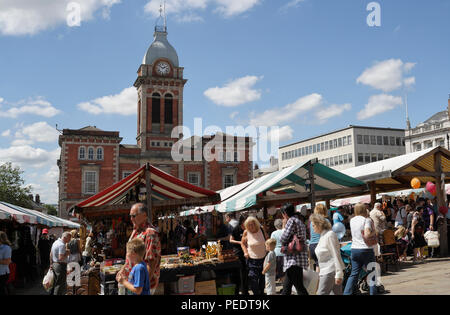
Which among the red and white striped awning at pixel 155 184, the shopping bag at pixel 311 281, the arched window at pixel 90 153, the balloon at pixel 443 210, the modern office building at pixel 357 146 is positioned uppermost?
the modern office building at pixel 357 146

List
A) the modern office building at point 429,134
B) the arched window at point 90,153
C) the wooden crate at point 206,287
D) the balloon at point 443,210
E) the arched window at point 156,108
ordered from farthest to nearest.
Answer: the modern office building at point 429,134, the arched window at point 156,108, the arched window at point 90,153, the balloon at point 443,210, the wooden crate at point 206,287

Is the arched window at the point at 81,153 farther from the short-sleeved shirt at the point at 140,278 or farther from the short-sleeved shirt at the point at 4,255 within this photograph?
the short-sleeved shirt at the point at 140,278

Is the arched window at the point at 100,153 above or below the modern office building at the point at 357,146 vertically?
below

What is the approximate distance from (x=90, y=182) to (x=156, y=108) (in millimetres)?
11278

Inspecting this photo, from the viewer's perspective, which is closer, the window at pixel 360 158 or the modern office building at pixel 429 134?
the modern office building at pixel 429 134

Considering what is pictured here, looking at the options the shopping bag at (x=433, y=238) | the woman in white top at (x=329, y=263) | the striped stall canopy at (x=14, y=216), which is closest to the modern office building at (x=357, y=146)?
the shopping bag at (x=433, y=238)

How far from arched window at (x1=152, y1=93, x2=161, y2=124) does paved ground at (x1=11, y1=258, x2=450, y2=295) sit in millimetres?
39212

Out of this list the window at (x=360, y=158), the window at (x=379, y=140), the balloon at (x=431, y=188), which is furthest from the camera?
A: the window at (x=379, y=140)

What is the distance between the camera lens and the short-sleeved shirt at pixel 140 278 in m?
4.80

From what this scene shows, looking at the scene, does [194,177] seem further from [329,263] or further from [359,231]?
[329,263]

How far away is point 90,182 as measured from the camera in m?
43.7

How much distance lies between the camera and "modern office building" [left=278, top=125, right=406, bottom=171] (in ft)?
220

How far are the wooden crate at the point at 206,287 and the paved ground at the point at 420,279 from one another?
2070 millimetres

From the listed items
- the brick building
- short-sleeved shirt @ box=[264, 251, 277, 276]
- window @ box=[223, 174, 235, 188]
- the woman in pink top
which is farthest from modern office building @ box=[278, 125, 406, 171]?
the woman in pink top
